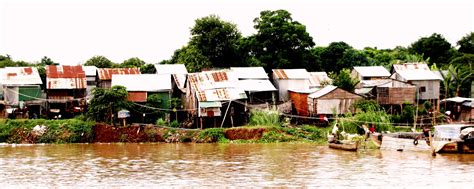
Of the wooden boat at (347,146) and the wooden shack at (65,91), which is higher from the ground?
the wooden shack at (65,91)

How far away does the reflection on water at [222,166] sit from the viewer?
2033 centimetres

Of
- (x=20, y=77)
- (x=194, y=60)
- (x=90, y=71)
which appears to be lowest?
(x=20, y=77)

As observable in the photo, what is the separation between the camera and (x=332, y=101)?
34125mm

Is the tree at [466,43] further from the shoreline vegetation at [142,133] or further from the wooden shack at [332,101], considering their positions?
the shoreline vegetation at [142,133]

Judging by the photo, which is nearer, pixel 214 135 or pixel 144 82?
pixel 214 135

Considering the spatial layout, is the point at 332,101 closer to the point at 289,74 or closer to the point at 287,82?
the point at 287,82

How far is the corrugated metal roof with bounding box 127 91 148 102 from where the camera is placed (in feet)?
112

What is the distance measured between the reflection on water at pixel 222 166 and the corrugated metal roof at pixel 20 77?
505 cm

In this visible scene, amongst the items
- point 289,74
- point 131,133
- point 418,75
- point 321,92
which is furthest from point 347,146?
point 418,75

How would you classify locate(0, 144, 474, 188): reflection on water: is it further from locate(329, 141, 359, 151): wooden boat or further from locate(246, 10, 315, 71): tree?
locate(246, 10, 315, 71): tree

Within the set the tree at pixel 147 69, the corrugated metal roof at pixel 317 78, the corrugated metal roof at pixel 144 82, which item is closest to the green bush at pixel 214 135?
the corrugated metal roof at pixel 144 82

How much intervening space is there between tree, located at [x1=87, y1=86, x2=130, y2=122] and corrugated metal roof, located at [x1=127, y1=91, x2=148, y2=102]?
1.31 meters

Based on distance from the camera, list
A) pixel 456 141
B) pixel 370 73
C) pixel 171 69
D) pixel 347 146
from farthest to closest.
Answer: pixel 370 73 → pixel 171 69 → pixel 347 146 → pixel 456 141

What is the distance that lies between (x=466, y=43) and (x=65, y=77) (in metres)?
32.9
